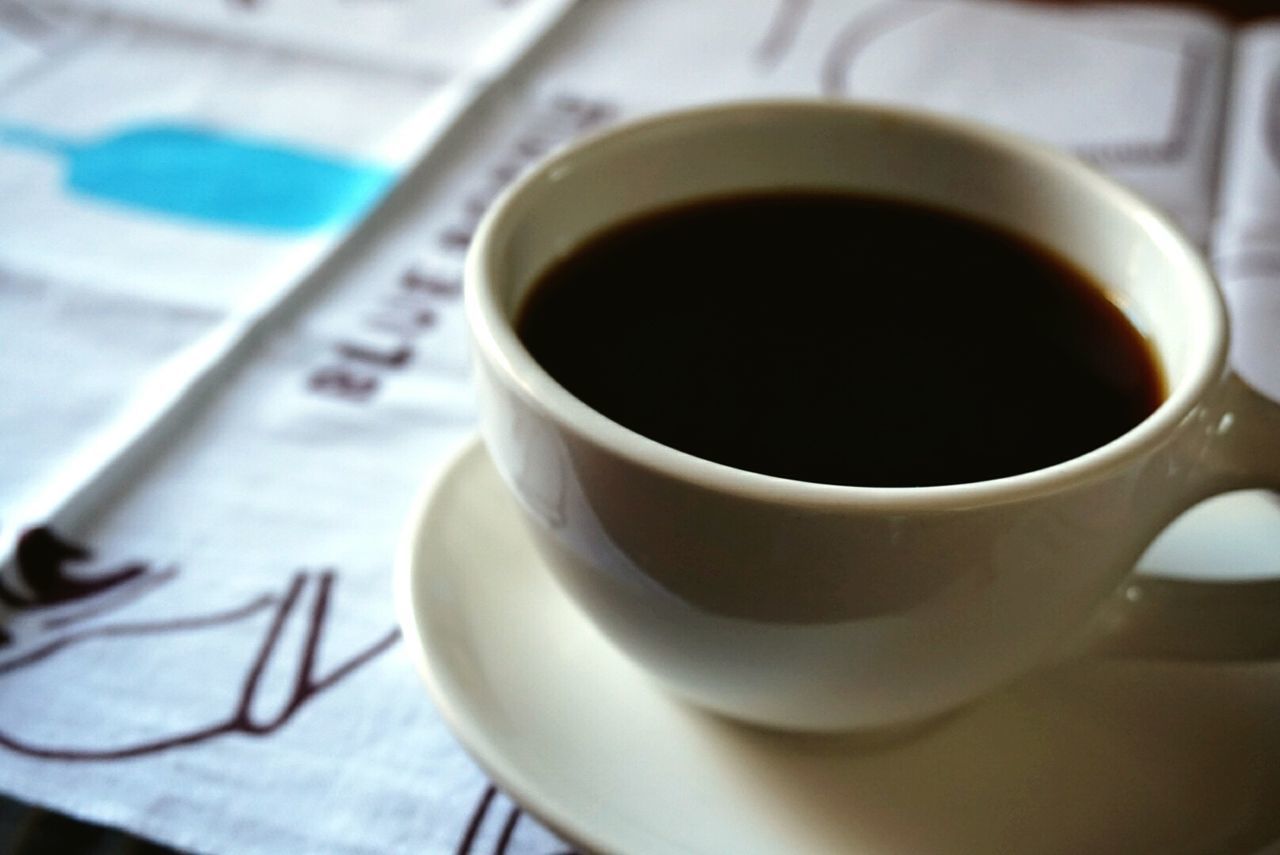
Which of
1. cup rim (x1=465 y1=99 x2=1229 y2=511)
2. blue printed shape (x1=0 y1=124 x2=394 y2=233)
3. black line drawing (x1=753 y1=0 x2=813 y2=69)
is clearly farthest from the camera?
black line drawing (x1=753 y1=0 x2=813 y2=69)

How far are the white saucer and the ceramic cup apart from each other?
0.02m

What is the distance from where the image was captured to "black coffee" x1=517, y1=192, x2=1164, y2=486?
316 mm

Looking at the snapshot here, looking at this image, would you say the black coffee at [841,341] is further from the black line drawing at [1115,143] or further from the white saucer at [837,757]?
the black line drawing at [1115,143]

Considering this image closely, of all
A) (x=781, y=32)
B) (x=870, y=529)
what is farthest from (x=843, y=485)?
(x=781, y=32)

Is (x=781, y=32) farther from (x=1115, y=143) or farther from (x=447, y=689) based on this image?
(x=447, y=689)

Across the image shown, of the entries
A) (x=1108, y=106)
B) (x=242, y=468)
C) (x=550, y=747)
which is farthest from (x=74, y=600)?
(x=1108, y=106)

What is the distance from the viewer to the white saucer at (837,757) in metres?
0.29

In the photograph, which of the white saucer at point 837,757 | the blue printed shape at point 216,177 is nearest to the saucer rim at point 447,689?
the white saucer at point 837,757

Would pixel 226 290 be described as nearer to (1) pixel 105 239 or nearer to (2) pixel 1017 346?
(1) pixel 105 239

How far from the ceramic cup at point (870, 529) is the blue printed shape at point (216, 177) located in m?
0.28

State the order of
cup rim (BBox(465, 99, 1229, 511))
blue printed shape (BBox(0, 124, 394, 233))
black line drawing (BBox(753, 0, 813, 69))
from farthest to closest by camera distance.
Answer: black line drawing (BBox(753, 0, 813, 69)) < blue printed shape (BBox(0, 124, 394, 233)) < cup rim (BBox(465, 99, 1229, 511))

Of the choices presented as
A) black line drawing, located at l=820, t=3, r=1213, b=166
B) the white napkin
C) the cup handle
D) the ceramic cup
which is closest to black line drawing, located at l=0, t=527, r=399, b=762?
the white napkin

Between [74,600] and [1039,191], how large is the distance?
350mm

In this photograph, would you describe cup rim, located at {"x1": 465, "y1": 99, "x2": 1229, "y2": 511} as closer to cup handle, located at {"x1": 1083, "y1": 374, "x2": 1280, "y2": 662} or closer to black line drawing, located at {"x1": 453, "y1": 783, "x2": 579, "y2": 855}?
cup handle, located at {"x1": 1083, "y1": 374, "x2": 1280, "y2": 662}
